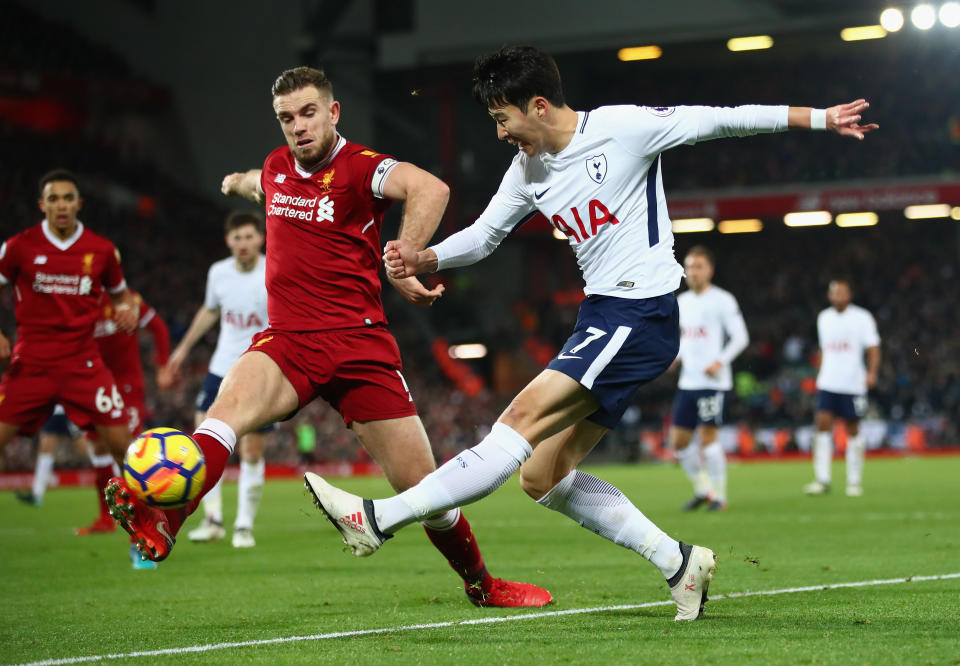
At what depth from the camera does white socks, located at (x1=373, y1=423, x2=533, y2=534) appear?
4699 millimetres

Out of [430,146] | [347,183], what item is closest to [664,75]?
[430,146]

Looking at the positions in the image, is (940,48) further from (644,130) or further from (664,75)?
(644,130)

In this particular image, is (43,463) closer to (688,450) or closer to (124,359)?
(124,359)

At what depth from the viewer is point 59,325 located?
902 centimetres

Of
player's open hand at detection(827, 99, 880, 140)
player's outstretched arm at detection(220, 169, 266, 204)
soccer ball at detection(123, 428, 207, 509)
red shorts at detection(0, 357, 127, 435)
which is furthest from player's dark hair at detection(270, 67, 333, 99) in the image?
red shorts at detection(0, 357, 127, 435)

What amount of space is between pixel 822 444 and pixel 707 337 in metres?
2.99

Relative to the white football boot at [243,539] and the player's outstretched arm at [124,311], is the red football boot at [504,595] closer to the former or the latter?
the white football boot at [243,539]

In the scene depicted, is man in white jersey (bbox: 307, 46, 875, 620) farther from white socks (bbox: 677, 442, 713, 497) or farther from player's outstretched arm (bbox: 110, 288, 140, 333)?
white socks (bbox: 677, 442, 713, 497)

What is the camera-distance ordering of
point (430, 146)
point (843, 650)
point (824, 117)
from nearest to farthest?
point (843, 650)
point (824, 117)
point (430, 146)

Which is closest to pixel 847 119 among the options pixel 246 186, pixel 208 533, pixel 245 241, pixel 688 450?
pixel 246 186

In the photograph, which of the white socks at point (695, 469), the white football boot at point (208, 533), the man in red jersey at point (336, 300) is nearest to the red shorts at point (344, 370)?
the man in red jersey at point (336, 300)

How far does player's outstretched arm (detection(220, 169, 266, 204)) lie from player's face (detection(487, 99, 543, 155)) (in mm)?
1427

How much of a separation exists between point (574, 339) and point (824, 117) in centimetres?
136

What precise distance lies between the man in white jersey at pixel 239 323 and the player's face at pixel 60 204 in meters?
1.33
